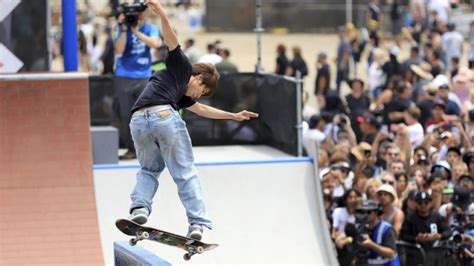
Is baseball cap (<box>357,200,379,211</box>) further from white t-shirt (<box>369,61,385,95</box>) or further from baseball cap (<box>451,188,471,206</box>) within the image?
white t-shirt (<box>369,61,385,95</box>)

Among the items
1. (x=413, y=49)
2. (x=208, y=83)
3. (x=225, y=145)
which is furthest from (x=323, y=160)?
(x=413, y=49)

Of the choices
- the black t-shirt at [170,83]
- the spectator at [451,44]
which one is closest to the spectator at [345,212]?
the black t-shirt at [170,83]

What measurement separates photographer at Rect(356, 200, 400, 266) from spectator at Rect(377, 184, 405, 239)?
0.23m

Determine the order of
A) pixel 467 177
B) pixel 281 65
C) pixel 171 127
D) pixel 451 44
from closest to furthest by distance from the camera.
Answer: pixel 171 127 < pixel 467 177 < pixel 281 65 < pixel 451 44

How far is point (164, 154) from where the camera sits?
27.1ft

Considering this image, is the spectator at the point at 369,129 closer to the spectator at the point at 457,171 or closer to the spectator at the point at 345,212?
the spectator at the point at 457,171

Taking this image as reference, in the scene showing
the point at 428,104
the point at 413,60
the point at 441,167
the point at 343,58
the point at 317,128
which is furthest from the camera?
the point at 343,58

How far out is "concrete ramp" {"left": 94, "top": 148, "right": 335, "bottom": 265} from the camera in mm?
11359

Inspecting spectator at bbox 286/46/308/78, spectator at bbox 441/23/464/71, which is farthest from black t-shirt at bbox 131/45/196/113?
spectator at bbox 441/23/464/71

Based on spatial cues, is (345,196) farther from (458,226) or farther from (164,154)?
(164,154)

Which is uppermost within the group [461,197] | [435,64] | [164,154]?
[164,154]

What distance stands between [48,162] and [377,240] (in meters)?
3.41

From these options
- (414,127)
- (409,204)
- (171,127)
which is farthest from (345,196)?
(171,127)

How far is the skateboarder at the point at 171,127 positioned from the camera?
26.6 ft
